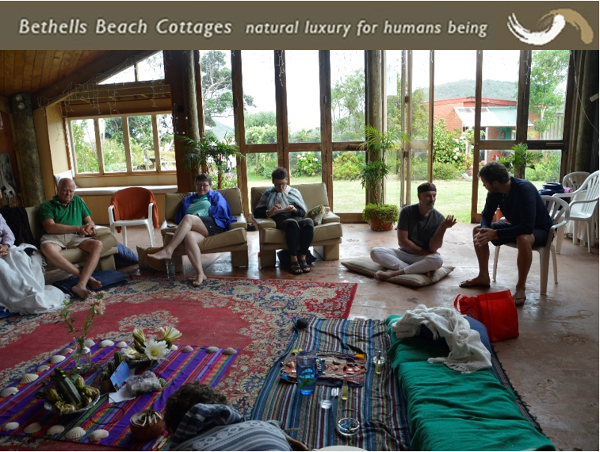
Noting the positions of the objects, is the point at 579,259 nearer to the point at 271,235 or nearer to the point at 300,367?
the point at 271,235

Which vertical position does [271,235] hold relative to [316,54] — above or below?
below

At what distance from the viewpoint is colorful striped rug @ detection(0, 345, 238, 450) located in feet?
7.17

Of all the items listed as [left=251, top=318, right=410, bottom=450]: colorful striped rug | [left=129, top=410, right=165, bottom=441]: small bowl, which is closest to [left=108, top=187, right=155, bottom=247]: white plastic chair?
[left=251, top=318, right=410, bottom=450]: colorful striped rug

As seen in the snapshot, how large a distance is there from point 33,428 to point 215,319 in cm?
150

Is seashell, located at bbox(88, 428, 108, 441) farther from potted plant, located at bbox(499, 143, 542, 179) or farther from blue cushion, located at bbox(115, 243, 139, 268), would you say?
potted plant, located at bbox(499, 143, 542, 179)

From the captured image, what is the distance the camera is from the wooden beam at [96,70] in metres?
7.11

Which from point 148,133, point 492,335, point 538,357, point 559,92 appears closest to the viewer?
point 538,357

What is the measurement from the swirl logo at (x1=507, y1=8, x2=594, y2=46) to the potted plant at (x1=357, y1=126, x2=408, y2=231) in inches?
117

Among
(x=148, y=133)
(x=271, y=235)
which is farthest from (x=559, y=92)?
(x=148, y=133)

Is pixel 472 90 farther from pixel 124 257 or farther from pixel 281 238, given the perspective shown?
pixel 124 257

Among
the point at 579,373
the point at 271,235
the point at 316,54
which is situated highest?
the point at 316,54

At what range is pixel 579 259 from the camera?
191 inches

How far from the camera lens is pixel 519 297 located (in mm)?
3701

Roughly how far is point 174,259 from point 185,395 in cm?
336
